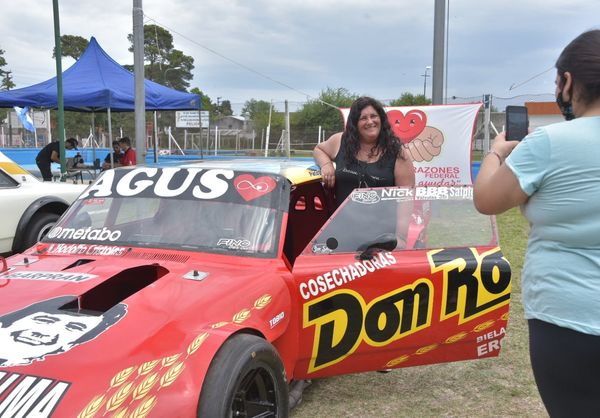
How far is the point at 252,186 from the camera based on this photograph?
335 cm

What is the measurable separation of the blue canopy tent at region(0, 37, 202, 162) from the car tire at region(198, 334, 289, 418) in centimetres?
1090

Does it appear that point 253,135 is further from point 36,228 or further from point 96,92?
point 36,228

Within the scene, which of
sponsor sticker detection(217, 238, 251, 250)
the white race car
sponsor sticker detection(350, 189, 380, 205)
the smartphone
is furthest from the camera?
the white race car

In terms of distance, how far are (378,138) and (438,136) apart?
5.30 metres

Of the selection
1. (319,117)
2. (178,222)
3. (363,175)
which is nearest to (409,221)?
(363,175)

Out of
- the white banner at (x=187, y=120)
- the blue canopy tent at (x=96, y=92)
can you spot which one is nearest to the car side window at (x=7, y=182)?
the blue canopy tent at (x=96, y=92)

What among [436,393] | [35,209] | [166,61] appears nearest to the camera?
[436,393]

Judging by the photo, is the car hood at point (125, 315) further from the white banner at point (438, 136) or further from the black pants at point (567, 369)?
the white banner at point (438, 136)

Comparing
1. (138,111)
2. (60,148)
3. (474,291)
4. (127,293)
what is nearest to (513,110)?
(474,291)

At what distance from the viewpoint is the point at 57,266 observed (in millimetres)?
2924

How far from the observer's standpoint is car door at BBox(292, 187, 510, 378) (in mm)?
2953

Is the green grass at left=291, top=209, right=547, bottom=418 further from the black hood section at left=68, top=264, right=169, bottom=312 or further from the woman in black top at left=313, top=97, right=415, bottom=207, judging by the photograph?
the woman in black top at left=313, top=97, right=415, bottom=207

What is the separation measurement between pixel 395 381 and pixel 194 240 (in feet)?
5.52

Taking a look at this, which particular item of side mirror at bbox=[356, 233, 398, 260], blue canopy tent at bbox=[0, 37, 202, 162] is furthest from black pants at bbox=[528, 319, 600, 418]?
blue canopy tent at bbox=[0, 37, 202, 162]
